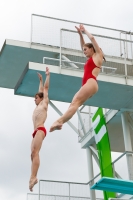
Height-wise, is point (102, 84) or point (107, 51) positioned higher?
point (107, 51)

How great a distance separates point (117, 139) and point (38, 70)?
6.95 m

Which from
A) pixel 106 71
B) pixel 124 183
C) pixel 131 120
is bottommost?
pixel 124 183

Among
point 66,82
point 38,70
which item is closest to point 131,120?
point 66,82

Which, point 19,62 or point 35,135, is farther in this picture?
point 19,62

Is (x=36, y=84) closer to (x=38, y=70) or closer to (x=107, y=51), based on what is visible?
(x=38, y=70)

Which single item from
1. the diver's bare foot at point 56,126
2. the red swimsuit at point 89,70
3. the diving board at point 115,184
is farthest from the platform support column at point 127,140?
the diver's bare foot at point 56,126

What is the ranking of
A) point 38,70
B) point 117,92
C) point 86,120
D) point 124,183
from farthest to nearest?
point 86,120 → point 117,92 → point 38,70 → point 124,183

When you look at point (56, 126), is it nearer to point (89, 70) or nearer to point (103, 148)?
point (89, 70)

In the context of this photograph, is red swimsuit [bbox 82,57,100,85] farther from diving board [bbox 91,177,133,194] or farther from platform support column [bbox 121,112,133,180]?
platform support column [bbox 121,112,133,180]

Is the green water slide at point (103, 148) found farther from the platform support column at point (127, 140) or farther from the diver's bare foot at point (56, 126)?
the diver's bare foot at point (56, 126)

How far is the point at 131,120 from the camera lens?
729 inches

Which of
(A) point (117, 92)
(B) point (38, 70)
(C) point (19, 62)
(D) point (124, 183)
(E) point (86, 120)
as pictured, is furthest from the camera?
(E) point (86, 120)

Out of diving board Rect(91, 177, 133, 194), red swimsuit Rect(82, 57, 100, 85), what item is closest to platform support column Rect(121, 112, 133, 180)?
diving board Rect(91, 177, 133, 194)

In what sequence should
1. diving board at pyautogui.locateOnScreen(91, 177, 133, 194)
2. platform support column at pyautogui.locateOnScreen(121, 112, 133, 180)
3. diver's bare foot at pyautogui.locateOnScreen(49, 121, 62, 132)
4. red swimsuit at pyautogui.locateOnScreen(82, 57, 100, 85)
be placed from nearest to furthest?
diver's bare foot at pyautogui.locateOnScreen(49, 121, 62, 132) < diving board at pyautogui.locateOnScreen(91, 177, 133, 194) < red swimsuit at pyautogui.locateOnScreen(82, 57, 100, 85) < platform support column at pyautogui.locateOnScreen(121, 112, 133, 180)
